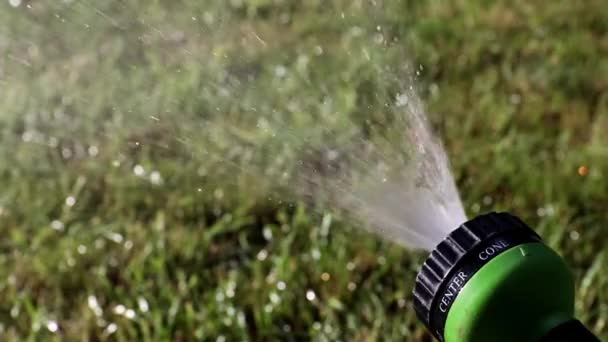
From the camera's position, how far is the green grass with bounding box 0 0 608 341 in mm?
1514

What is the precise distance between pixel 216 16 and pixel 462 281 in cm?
159

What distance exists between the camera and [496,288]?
3.16 feet

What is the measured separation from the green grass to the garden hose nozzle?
451 mm

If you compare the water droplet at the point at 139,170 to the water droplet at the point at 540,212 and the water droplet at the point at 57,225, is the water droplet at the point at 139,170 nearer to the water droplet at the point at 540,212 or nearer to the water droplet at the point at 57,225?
the water droplet at the point at 57,225

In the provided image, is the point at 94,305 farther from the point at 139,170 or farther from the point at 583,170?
the point at 583,170

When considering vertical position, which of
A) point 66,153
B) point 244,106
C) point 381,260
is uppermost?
point 381,260

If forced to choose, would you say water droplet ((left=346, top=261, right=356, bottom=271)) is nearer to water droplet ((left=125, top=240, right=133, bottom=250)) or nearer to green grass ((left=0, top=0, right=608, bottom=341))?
green grass ((left=0, top=0, right=608, bottom=341))

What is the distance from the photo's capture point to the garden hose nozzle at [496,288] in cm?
97

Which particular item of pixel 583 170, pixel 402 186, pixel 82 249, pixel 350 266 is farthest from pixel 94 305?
pixel 583 170

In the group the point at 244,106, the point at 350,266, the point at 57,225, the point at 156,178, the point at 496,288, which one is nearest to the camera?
the point at 496,288

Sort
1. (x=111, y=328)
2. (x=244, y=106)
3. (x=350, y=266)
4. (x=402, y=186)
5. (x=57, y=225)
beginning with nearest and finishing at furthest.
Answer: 1. (x=402, y=186)
2. (x=111, y=328)
3. (x=350, y=266)
4. (x=57, y=225)
5. (x=244, y=106)

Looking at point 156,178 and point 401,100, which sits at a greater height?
point 401,100

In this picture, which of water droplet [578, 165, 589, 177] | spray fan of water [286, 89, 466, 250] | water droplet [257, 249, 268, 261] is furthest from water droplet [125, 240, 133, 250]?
water droplet [578, 165, 589, 177]

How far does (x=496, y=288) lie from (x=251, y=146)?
0.98 metres
